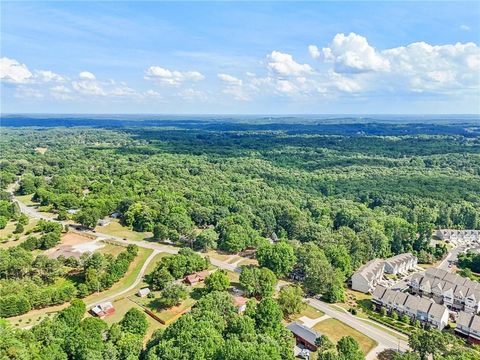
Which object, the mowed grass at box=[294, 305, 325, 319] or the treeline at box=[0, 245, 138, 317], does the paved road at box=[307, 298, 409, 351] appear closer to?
the mowed grass at box=[294, 305, 325, 319]

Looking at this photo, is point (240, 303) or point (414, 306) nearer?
point (240, 303)

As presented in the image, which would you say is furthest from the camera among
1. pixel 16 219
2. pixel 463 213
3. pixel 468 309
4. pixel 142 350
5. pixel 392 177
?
pixel 392 177

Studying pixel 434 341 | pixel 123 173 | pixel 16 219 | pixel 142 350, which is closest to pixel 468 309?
pixel 434 341

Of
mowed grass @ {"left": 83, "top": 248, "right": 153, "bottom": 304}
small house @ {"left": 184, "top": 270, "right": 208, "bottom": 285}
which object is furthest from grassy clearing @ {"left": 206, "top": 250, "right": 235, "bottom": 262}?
mowed grass @ {"left": 83, "top": 248, "right": 153, "bottom": 304}

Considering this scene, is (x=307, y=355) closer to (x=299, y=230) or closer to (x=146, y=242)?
(x=299, y=230)

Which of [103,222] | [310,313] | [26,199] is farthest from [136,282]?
[26,199]

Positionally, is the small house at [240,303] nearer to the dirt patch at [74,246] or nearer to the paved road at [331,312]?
the paved road at [331,312]

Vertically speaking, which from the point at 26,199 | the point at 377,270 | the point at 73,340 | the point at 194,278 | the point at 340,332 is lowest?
the point at 340,332

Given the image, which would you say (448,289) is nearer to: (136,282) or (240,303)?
(240,303)
